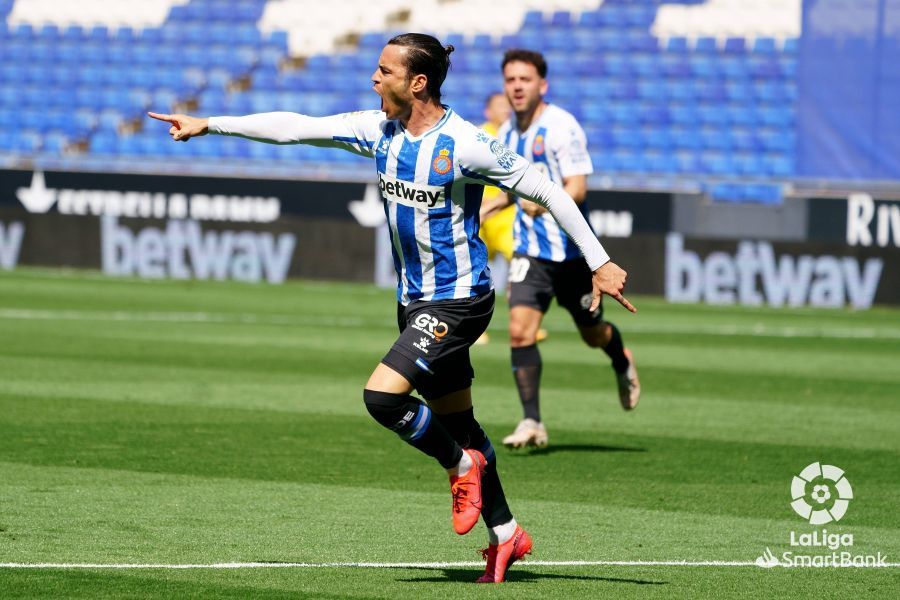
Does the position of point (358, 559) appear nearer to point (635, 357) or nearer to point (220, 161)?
point (635, 357)

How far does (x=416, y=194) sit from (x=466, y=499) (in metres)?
1.12

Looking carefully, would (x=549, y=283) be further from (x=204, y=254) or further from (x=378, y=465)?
(x=204, y=254)

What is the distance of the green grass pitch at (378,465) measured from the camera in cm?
526

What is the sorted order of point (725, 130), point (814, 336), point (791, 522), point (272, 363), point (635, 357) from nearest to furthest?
point (791, 522), point (272, 363), point (635, 357), point (814, 336), point (725, 130)

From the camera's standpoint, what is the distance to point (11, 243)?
936 inches

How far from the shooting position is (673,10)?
26344mm

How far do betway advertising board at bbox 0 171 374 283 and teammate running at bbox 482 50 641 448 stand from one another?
13874 millimetres

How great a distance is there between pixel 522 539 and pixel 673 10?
22.1 meters

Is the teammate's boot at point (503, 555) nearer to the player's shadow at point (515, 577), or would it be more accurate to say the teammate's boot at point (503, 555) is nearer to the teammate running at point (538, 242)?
the player's shadow at point (515, 577)

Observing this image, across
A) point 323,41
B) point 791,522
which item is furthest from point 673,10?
point 791,522

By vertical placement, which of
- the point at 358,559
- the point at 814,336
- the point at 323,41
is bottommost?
the point at 814,336

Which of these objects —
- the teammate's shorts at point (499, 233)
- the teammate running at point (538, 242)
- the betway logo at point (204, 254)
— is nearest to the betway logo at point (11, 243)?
the betway logo at point (204, 254)

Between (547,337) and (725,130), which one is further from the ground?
(725,130)

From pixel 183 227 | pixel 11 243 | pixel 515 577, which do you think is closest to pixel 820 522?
pixel 515 577
